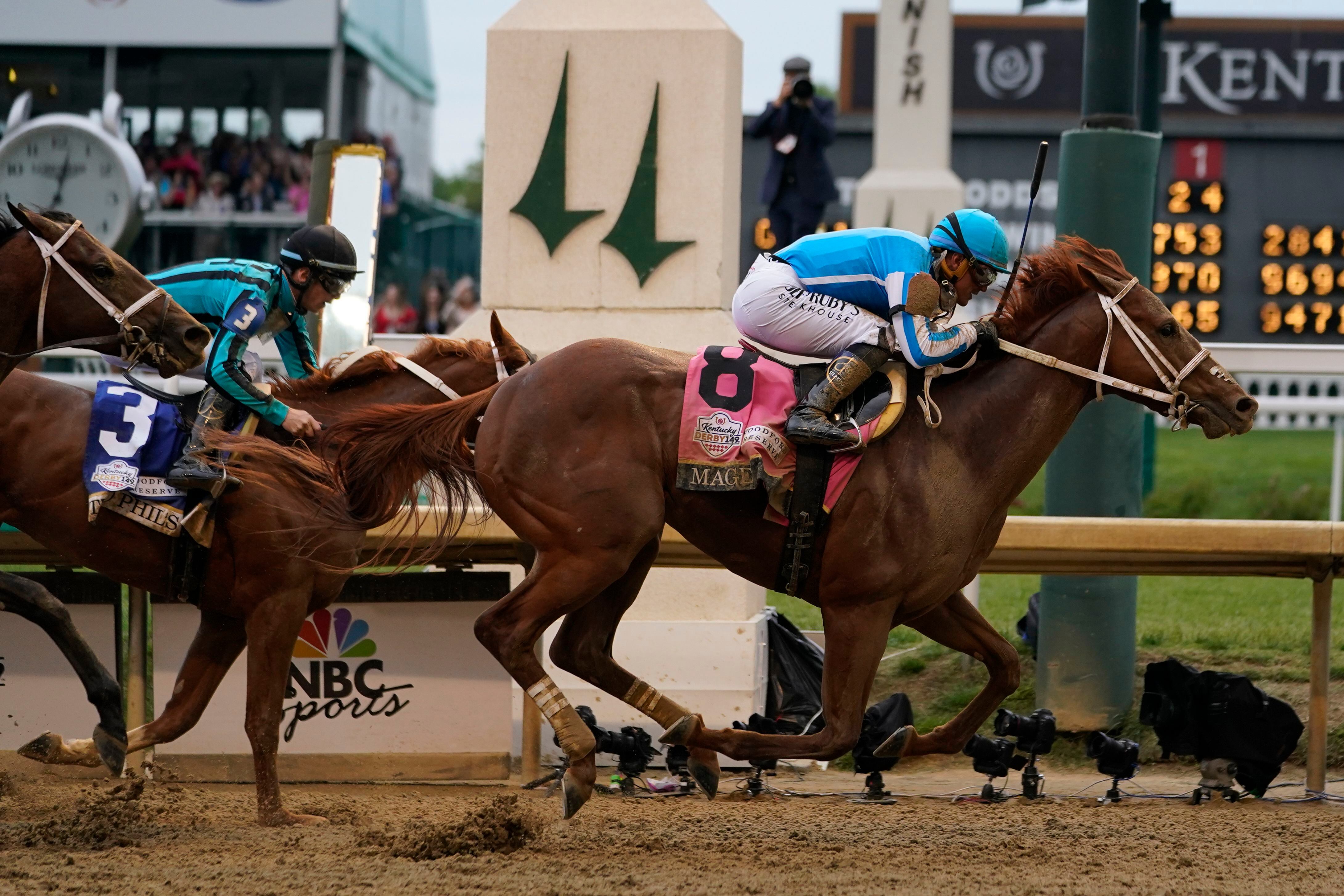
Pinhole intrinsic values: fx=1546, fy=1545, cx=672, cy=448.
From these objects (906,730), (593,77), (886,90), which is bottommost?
(906,730)

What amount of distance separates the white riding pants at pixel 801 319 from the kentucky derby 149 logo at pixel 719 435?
39 cm

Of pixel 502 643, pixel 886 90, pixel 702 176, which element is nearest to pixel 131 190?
pixel 886 90

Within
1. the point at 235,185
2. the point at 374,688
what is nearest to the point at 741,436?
the point at 374,688

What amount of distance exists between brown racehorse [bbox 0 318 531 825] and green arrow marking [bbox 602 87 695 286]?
2.51 metres

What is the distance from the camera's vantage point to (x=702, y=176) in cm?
777

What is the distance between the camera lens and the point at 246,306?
554 cm

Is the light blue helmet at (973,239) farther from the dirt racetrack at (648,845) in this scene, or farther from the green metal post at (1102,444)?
the green metal post at (1102,444)

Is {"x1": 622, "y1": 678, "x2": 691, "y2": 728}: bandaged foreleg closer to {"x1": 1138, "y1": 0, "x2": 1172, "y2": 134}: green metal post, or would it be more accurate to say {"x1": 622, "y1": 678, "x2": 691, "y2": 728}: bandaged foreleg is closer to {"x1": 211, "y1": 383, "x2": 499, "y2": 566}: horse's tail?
{"x1": 211, "y1": 383, "x2": 499, "y2": 566}: horse's tail

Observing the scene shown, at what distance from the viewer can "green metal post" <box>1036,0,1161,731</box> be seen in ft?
23.6

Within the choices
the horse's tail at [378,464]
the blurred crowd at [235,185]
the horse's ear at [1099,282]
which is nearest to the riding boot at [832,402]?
the horse's ear at [1099,282]

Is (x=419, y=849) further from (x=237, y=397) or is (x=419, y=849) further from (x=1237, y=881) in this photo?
(x=1237, y=881)

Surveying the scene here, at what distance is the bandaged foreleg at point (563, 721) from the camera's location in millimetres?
4988

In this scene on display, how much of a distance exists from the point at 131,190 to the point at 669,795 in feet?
32.9

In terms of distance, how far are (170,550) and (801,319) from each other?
2.40 metres
